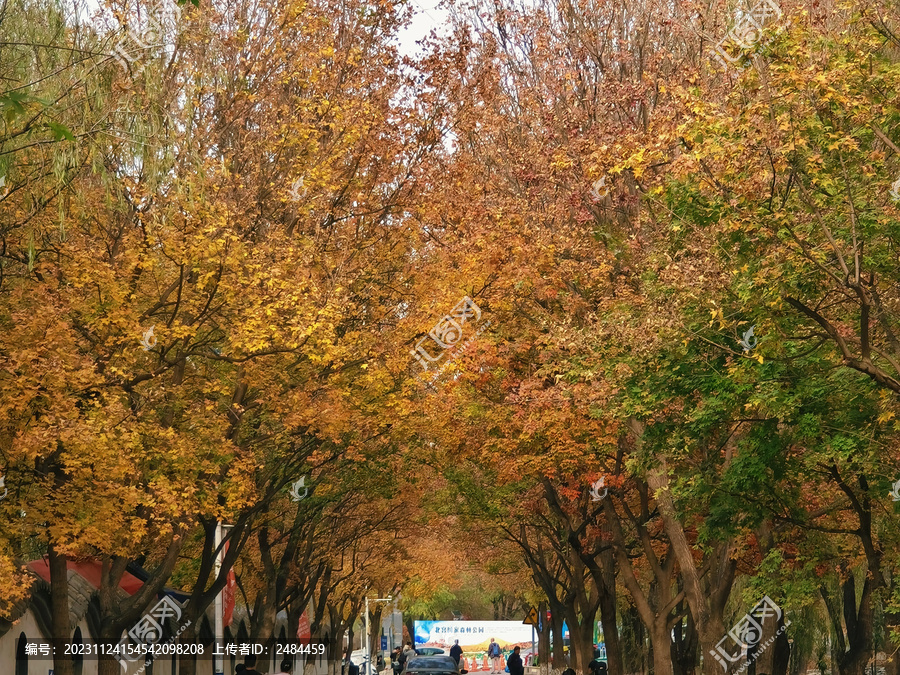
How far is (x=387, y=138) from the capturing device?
23.0 m

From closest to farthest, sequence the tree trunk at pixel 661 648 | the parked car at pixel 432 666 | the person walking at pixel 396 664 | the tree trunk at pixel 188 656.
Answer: the tree trunk at pixel 661 648, the tree trunk at pixel 188 656, the parked car at pixel 432 666, the person walking at pixel 396 664

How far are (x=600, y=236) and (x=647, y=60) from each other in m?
3.36

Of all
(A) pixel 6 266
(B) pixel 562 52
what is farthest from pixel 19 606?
(B) pixel 562 52

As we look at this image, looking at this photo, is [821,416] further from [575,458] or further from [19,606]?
[19,606]

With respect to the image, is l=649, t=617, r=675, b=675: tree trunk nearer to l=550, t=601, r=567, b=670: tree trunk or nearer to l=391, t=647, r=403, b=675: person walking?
l=550, t=601, r=567, b=670: tree trunk

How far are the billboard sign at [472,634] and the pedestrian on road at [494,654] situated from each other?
0.77m

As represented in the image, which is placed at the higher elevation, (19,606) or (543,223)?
(543,223)

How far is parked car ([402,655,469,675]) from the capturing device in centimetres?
3631

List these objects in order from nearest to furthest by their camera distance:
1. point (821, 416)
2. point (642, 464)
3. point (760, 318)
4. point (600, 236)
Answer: point (760, 318) < point (821, 416) < point (642, 464) < point (600, 236)

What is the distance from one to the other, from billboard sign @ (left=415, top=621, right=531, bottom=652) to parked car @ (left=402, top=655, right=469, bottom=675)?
3754 cm

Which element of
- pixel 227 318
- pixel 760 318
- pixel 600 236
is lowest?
pixel 760 318

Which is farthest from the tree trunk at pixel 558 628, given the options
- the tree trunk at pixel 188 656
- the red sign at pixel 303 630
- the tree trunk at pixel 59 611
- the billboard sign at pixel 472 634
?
the billboard sign at pixel 472 634

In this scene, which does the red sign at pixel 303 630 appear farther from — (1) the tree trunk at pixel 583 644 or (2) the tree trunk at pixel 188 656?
(2) the tree trunk at pixel 188 656

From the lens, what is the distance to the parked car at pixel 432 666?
36.3 meters
